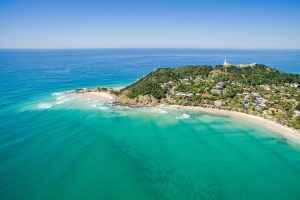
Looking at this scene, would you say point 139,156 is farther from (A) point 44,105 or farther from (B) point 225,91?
(A) point 44,105

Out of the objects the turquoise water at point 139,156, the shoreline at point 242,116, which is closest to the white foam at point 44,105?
the turquoise water at point 139,156

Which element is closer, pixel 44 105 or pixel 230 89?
pixel 44 105

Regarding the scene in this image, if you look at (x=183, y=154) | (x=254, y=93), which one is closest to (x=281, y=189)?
(x=183, y=154)

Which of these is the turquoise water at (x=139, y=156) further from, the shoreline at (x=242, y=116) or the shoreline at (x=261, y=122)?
the shoreline at (x=242, y=116)

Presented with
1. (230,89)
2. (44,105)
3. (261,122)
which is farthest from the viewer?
(230,89)

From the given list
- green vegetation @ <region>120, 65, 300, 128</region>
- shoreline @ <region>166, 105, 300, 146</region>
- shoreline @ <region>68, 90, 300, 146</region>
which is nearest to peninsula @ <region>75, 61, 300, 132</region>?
green vegetation @ <region>120, 65, 300, 128</region>

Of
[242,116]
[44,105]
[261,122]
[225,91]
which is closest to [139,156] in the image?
[261,122]
